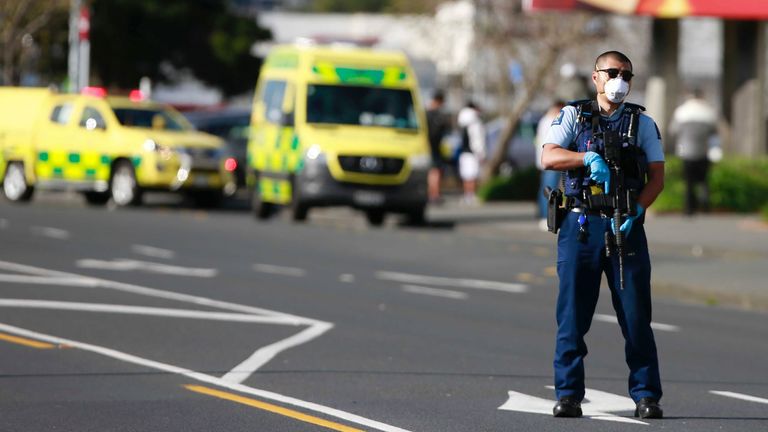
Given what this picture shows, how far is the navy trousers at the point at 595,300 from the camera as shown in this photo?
8406 mm

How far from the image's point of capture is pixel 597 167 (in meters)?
8.26

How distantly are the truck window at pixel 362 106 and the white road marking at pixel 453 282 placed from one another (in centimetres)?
712

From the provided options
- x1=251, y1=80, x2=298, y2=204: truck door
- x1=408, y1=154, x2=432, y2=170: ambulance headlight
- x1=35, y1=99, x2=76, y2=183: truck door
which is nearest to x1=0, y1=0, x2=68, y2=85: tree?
x1=35, y1=99, x2=76, y2=183: truck door

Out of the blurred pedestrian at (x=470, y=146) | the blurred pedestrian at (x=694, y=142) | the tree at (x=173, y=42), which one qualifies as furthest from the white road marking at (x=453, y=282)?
the tree at (x=173, y=42)

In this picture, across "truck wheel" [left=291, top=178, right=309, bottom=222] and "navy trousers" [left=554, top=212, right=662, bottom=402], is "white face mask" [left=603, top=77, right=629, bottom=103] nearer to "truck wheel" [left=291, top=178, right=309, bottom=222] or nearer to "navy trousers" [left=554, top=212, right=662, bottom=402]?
"navy trousers" [left=554, top=212, right=662, bottom=402]

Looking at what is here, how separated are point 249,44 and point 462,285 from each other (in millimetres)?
48403

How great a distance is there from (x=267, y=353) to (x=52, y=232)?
38.2ft

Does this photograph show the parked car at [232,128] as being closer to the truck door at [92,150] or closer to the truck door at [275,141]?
the truck door at [92,150]

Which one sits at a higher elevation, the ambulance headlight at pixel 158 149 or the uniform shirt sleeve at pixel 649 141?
the uniform shirt sleeve at pixel 649 141

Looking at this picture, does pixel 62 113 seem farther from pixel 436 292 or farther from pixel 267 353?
pixel 267 353

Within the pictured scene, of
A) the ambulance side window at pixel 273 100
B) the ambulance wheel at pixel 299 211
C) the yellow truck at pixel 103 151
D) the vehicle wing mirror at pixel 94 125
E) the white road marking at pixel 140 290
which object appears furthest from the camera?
the vehicle wing mirror at pixel 94 125

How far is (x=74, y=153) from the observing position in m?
28.2

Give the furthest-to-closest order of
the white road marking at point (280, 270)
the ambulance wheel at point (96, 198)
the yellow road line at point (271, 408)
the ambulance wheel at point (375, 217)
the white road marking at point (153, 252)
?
the ambulance wheel at point (96, 198) < the ambulance wheel at point (375, 217) < the white road marking at point (153, 252) < the white road marking at point (280, 270) < the yellow road line at point (271, 408)

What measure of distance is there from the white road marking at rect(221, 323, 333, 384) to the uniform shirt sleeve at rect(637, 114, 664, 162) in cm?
281
